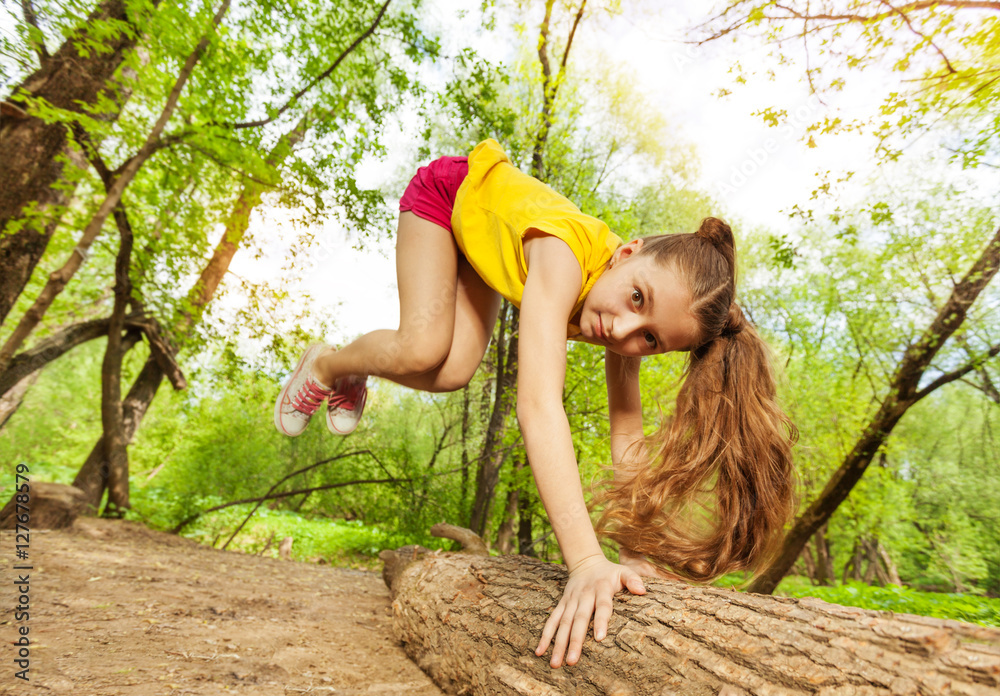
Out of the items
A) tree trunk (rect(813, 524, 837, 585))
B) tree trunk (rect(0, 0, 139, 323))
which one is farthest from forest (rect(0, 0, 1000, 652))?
tree trunk (rect(813, 524, 837, 585))

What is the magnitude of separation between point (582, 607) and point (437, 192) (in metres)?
1.88

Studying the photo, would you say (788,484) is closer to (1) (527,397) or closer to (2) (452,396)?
(1) (527,397)

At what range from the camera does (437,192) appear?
243 centimetres

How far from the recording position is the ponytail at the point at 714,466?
172 cm

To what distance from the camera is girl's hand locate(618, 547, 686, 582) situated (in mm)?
1682

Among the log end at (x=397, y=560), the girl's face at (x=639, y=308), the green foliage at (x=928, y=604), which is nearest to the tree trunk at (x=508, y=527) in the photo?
the log end at (x=397, y=560)

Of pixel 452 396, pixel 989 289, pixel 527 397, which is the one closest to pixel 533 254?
pixel 527 397

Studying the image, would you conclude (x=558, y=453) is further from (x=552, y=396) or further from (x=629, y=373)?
(x=629, y=373)

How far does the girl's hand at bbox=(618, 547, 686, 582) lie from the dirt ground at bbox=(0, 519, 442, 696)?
0.85 metres

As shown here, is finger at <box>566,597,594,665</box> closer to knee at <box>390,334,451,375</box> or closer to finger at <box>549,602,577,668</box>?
finger at <box>549,602,577,668</box>

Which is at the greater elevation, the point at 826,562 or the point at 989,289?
the point at 989,289

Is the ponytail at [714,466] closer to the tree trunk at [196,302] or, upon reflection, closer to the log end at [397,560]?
the log end at [397,560]

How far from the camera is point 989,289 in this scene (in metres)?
5.17

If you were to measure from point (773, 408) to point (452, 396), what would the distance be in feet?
22.1
